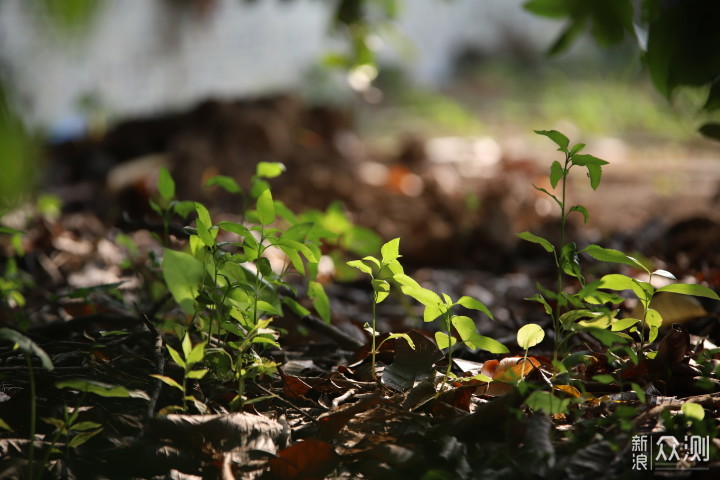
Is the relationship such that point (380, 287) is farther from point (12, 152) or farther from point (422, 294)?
point (12, 152)

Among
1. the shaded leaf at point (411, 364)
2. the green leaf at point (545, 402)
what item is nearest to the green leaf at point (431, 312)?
the shaded leaf at point (411, 364)

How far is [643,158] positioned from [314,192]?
2.92 meters

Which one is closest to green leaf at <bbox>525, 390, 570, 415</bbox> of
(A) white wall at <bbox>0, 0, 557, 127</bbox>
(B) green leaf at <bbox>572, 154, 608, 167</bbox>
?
(B) green leaf at <bbox>572, 154, 608, 167</bbox>

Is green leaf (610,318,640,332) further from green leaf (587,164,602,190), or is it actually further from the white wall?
the white wall

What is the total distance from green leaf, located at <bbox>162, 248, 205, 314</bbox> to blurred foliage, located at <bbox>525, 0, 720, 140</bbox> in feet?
2.12

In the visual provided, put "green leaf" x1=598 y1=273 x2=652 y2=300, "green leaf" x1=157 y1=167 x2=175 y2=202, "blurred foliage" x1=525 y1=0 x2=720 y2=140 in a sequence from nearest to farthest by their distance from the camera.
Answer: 1. "blurred foliage" x1=525 y1=0 x2=720 y2=140
2. "green leaf" x1=598 y1=273 x2=652 y2=300
3. "green leaf" x1=157 y1=167 x2=175 y2=202

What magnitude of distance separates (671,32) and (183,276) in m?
0.76

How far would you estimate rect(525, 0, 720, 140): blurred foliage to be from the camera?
86 centimetres

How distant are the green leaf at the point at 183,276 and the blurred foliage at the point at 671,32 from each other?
646 mm

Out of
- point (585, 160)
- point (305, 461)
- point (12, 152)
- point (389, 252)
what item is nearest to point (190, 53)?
point (389, 252)

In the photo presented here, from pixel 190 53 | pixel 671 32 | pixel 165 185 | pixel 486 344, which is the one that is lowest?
pixel 190 53

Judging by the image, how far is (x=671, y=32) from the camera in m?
0.91

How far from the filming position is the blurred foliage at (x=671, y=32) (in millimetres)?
862

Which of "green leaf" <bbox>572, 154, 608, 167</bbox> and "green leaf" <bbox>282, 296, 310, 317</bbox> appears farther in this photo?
"green leaf" <bbox>282, 296, 310, 317</bbox>
